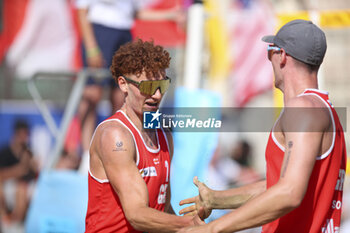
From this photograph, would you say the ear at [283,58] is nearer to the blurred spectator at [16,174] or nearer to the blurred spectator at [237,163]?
the blurred spectator at [237,163]

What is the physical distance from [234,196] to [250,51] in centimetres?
385

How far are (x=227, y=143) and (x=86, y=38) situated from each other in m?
5.00

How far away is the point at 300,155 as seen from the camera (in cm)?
229

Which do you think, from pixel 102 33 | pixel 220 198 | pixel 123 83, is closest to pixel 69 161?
pixel 102 33

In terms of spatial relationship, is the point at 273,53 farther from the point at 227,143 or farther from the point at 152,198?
the point at 227,143

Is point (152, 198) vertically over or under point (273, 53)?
under

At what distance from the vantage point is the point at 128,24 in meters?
6.22

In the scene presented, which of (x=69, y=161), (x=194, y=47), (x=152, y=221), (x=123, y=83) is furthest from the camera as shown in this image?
(x=69, y=161)

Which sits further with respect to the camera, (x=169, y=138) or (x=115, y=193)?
(x=169, y=138)

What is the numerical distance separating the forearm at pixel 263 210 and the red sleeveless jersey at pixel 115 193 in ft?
2.25

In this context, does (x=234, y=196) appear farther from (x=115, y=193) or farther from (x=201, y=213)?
(x=115, y=193)

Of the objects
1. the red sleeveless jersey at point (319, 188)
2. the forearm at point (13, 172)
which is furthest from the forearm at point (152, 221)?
the forearm at point (13, 172)

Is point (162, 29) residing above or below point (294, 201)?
above

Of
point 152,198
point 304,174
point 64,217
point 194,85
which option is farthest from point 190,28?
point 304,174
